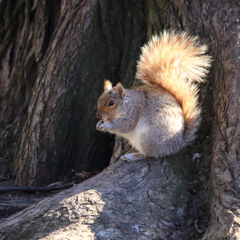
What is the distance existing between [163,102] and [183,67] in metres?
0.24

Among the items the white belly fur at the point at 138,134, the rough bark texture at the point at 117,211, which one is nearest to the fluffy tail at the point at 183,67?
the white belly fur at the point at 138,134

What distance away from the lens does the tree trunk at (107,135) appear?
191cm

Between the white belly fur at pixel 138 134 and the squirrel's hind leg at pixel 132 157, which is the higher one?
the white belly fur at pixel 138 134

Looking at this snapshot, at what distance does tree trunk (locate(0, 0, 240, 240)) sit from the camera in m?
Answer: 1.91

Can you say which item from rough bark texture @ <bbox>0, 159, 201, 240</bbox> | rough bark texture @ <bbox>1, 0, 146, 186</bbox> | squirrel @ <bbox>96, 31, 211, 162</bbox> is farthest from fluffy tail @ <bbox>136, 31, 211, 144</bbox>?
rough bark texture @ <bbox>1, 0, 146, 186</bbox>

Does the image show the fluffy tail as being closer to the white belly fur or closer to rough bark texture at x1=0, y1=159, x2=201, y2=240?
the white belly fur

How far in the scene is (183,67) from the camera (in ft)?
7.32

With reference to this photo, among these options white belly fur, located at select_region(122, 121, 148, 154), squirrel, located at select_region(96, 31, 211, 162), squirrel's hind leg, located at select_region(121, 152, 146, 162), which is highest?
squirrel, located at select_region(96, 31, 211, 162)

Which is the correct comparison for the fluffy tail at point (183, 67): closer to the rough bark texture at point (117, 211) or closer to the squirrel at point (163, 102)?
the squirrel at point (163, 102)

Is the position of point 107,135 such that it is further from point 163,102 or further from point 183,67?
point 183,67

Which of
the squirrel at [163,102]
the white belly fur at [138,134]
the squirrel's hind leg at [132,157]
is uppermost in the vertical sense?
the squirrel at [163,102]

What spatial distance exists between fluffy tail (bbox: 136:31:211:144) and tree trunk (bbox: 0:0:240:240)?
0.08 meters

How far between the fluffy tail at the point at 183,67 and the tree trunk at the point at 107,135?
0.08 m

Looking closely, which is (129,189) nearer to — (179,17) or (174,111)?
(174,111)
